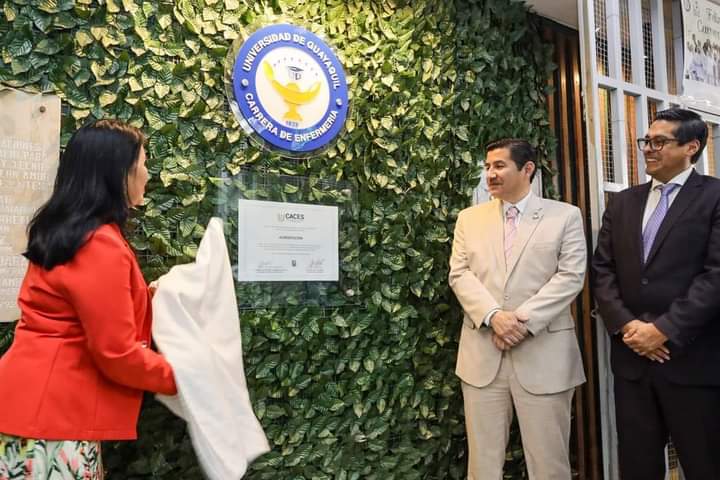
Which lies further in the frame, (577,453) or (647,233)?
(577,453)

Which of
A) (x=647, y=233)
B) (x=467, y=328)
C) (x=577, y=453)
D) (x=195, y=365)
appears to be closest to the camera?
(x=195, y=365)

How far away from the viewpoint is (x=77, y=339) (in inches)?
56.3

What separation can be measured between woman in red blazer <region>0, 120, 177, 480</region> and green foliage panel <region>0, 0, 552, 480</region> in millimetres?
554

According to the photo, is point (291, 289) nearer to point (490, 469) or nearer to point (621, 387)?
point (490, 469)

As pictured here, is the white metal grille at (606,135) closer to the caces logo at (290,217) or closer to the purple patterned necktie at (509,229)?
the purple patterned necktie at (509,229)

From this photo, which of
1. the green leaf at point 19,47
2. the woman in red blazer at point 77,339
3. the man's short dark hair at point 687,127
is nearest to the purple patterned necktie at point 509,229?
the man's short dark hair at point 687,127

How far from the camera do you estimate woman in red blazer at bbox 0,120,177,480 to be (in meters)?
1.38

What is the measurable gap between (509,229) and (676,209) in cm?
65

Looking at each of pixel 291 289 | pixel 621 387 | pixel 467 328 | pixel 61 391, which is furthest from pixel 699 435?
pixel 61 391

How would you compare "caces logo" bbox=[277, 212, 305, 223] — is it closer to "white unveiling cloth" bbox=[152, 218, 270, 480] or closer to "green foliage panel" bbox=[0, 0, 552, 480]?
"green foliage panel" bbox=[0, 0, 552, 480]

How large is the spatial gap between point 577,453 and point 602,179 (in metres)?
1.56

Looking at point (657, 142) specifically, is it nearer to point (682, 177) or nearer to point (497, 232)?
point (682, 177)

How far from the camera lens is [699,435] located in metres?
2.19

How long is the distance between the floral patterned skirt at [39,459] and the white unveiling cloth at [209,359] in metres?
0.27
